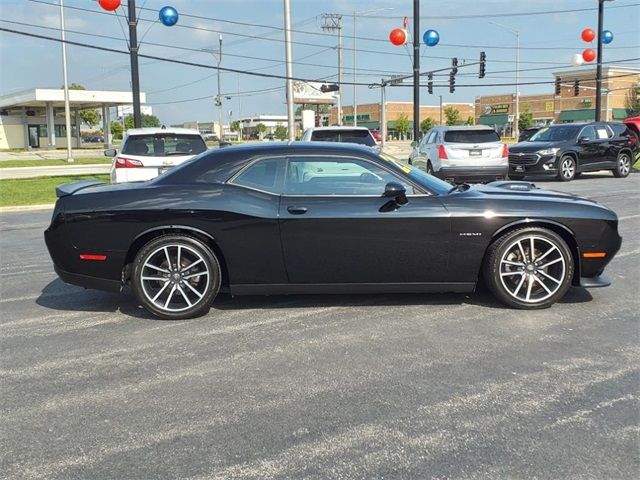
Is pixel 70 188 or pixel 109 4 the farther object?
pixel 109 4

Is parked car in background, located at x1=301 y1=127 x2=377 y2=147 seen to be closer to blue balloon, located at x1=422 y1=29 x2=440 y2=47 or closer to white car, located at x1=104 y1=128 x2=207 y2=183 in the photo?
white car, located at x1=104 y1=128 x2=207 y2=183

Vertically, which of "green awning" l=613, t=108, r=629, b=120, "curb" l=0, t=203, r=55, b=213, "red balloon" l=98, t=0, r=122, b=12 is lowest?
"curb" l=0, t=203, r=55, b=213

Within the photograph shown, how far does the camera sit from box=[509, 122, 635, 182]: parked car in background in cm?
1752

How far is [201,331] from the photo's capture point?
489cm

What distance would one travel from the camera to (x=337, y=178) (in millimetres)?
5328

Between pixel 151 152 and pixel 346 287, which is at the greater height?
pixel 151 152

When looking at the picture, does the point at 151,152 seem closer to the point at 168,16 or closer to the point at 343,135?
the point at 343,135

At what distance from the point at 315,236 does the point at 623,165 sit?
55.1ft

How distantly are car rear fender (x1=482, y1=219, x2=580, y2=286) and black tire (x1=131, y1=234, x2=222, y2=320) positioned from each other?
2418 millimetres

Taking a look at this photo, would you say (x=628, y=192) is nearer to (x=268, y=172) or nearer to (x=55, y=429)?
(x=268, y=172)

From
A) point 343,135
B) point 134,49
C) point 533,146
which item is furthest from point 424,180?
point 533,146

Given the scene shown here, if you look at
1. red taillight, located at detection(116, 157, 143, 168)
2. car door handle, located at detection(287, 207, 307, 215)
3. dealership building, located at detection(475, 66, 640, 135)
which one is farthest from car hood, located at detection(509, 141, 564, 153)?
dealership building, located at detection(475, 66, 640, 135)

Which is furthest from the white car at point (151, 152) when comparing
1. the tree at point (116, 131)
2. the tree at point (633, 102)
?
the tree at point (116, 131)

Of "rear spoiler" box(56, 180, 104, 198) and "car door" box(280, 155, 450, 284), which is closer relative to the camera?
"car door" box(280, 155, 450, 284)
